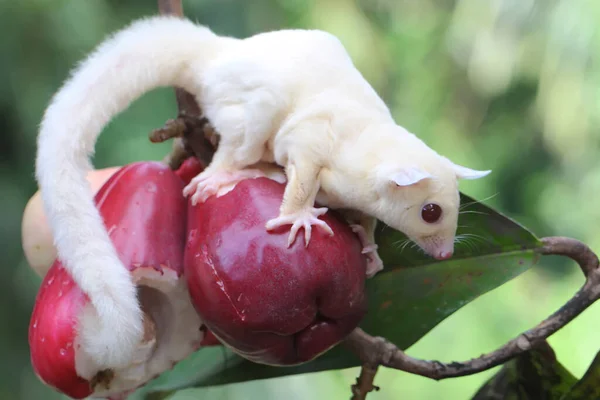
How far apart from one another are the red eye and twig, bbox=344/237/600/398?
0.12 metres

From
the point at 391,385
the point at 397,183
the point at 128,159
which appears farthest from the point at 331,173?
the point at 391,385

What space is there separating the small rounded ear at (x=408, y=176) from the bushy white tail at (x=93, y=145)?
0.21 m

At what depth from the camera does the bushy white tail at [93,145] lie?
1.42ft

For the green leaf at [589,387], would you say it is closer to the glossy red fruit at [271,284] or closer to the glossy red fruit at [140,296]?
the glossy red fruit at [271,284]

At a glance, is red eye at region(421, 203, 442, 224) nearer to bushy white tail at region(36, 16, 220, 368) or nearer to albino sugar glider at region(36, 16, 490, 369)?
albino sugar glider at region(36, 16, 490, 369)

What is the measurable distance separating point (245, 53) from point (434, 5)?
0.79 metres

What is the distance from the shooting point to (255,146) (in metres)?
0.49

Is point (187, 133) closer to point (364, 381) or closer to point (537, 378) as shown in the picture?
point (364, 381)

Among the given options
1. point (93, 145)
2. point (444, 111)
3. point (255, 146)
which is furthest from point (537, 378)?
point (444, 111)

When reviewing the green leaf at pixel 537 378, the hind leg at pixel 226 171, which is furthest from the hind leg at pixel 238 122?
the green leaf at pixel 537 378

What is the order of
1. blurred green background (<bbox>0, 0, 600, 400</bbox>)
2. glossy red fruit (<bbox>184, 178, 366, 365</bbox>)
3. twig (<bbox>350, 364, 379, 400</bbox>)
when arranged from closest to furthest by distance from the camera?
glossy red fruit (<bbox>184, 178, 366, 365</bbox>)
twig (<bbox>350, 364, 379, 400</bbox>)
blurred green background (<bbox>0, 0, 600, 400</bbox>)

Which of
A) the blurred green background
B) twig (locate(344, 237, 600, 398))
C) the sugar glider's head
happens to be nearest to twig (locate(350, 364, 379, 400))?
twig (locate(344, 237, 600, 398))

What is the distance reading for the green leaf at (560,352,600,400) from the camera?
1.53 ft

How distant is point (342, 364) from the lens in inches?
22.6
